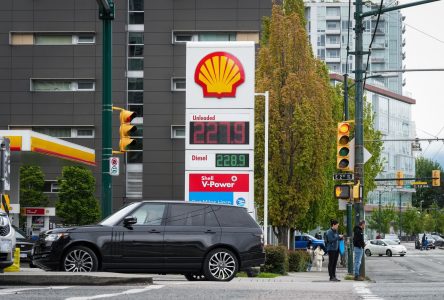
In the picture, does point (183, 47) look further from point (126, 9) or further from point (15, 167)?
point (15, 167)

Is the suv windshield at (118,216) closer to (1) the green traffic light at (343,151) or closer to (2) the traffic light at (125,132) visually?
(2) the traffic light at (125,132)

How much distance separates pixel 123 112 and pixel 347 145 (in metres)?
7.28

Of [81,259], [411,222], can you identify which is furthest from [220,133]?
[411,222]

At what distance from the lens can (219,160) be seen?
90.9 ft

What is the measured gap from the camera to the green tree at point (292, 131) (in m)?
38.7

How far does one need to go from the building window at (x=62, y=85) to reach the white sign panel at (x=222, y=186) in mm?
46052

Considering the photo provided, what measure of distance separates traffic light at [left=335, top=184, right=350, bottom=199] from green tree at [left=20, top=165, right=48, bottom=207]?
41686 mm

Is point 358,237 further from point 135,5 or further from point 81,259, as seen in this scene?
point 135,5

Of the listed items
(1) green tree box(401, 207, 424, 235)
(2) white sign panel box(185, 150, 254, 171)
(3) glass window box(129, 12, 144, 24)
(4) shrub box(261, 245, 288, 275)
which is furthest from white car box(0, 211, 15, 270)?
(1) green tree box(401, 207, 424, 235)

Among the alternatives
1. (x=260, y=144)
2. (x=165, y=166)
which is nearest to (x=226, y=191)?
(x=260, y=144)

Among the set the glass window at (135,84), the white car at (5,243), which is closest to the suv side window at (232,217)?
the white car at (5,243)

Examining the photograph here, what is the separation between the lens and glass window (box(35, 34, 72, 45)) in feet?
240

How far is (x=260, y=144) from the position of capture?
126ft

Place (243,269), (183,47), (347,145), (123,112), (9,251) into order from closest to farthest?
(9,251), (243,269), (123,112), (347,145), (183,47)
